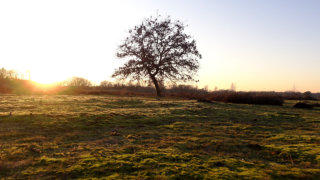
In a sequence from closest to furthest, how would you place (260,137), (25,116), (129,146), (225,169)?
(225,169) → (129,146) → (260,137) → (25,116)

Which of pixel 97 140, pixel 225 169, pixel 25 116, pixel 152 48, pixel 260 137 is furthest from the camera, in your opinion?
pixel 152 48

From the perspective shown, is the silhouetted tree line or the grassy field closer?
the grassy field

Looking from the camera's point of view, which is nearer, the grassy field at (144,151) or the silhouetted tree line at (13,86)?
the grassy field at (144,151)

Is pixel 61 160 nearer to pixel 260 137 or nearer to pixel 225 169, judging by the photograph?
pixel 225 169

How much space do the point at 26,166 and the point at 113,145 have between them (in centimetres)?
223

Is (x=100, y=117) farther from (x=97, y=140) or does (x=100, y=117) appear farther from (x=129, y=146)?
(x=129, y=146)

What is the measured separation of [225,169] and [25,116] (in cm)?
957

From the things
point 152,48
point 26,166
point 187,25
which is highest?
point 187,25

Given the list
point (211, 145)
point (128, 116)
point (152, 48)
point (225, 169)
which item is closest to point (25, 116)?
point (128, 116)

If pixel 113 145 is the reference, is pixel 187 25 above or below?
above

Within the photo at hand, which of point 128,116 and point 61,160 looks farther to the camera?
point 128,116

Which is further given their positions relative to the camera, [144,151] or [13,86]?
[13,86]

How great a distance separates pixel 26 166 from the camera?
437cm

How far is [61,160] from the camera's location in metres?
4.61
